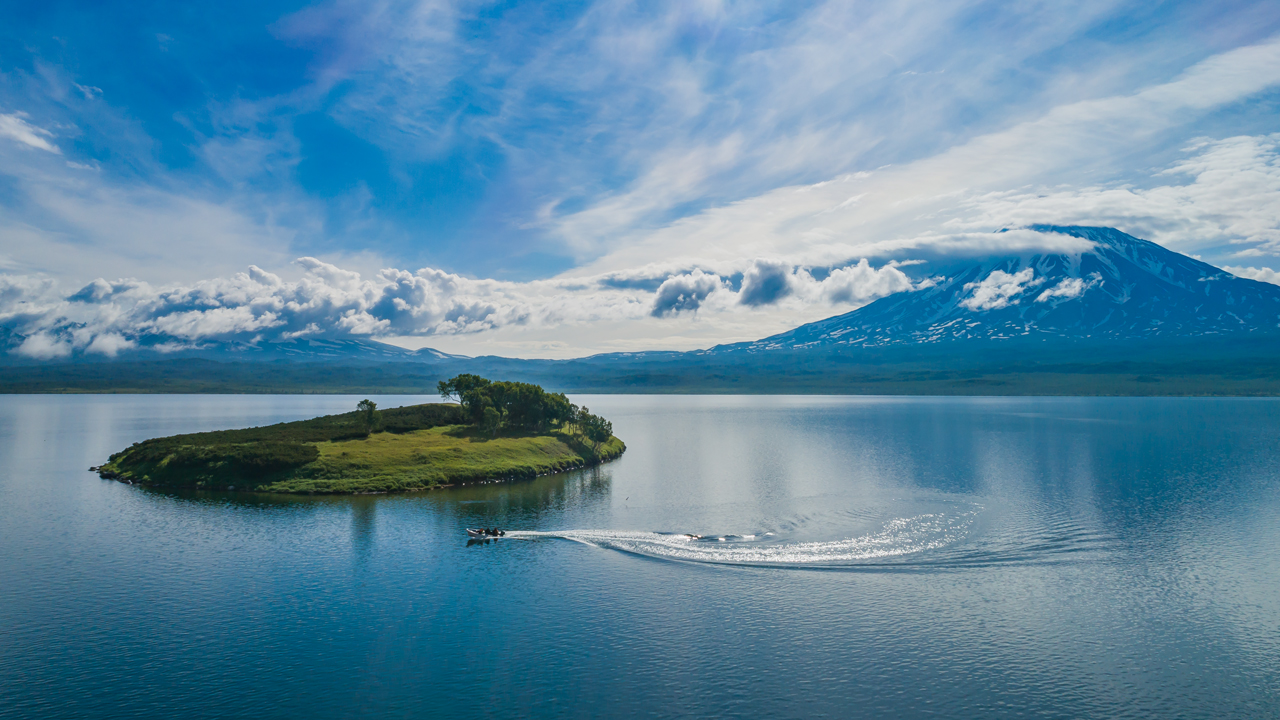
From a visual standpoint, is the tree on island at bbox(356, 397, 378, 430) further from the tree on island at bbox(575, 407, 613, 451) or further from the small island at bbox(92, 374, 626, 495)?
the tree on island at bbox(575, 407, 613, 451)

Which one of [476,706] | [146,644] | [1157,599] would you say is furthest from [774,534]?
[146,644]

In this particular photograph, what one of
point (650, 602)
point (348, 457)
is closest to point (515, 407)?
point (348, 457)

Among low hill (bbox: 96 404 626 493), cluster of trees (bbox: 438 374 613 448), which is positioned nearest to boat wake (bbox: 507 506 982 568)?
low hill (bbox: 96 404 626 493)

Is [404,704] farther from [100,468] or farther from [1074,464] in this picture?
[1074,464]

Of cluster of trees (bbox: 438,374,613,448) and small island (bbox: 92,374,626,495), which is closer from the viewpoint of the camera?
small island (bbox: 92,374,626,495)

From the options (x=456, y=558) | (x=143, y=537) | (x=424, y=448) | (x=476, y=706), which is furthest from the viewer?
(x=424, y=448)

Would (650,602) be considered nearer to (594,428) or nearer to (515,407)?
(515,407)
